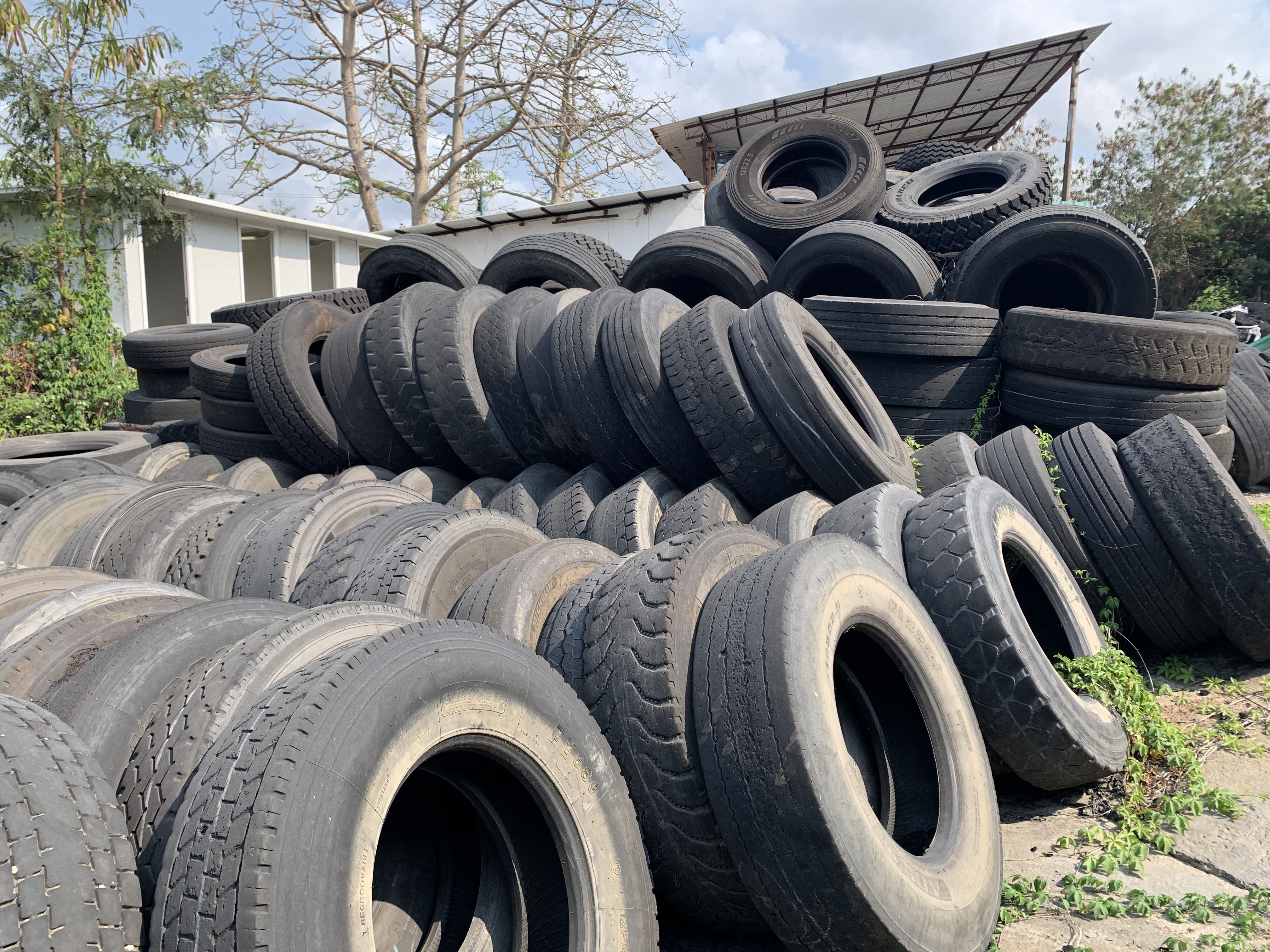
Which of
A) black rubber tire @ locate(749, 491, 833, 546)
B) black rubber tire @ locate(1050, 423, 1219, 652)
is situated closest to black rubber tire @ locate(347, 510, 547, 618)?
black rubber tire @ locate(749, 491, 833, 546)

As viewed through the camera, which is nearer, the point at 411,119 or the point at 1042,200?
the point at 1042,200

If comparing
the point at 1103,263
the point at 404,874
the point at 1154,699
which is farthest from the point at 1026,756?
the point at 1103,263

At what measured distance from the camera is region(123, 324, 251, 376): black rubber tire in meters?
9.46

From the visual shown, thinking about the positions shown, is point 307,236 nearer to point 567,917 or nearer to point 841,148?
point 841,148

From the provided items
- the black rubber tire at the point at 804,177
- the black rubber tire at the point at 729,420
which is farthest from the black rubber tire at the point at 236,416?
the black rubber tire at the point at 804,177

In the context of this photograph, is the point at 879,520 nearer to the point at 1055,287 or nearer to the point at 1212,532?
the point at 1212,532

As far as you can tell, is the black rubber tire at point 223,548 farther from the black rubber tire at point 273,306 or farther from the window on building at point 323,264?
the window on building at point 323,264

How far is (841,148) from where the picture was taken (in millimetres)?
9586

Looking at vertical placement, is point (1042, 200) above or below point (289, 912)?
above

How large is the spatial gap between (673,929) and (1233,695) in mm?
3408

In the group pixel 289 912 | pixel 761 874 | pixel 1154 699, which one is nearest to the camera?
pixel 289 912

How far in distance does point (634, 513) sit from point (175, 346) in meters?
7.22

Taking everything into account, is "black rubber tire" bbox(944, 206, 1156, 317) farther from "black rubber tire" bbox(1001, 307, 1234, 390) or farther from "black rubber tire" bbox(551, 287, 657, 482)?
"black rubber tire" bbox(551, 287, 657, 482)

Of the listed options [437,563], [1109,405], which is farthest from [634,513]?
[1109,405]
